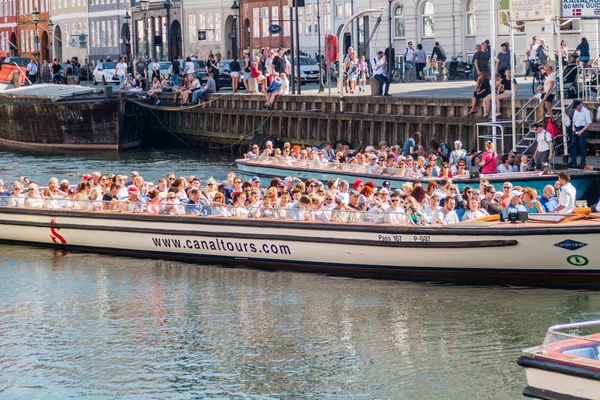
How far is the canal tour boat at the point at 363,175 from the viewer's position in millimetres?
25766

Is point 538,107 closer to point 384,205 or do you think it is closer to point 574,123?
point 574,123

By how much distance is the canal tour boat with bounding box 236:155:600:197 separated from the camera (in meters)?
25.8

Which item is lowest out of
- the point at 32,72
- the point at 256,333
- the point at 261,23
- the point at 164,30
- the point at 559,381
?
the point at 256,333

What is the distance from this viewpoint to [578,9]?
2681 centimetres

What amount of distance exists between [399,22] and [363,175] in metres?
27.1

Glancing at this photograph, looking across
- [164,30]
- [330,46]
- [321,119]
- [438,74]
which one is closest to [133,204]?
[321,119]

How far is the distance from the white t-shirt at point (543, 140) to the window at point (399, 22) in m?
27.9

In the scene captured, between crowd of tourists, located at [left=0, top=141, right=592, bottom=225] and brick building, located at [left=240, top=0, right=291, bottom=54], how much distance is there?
4141cm

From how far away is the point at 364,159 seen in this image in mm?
29797

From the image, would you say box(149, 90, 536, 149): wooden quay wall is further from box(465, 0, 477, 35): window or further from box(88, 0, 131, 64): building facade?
box(88, 0, 131, 64): building facade

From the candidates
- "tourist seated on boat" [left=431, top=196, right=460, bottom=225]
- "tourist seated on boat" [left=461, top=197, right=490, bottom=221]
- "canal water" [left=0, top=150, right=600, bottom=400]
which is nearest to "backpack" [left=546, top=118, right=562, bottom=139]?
"tourist seated on boat" [left=461, top=197, right=490, bottom=221]

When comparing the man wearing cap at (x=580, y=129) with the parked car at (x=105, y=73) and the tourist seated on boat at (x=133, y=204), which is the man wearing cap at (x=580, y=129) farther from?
the parked car at (x=105, y=73)

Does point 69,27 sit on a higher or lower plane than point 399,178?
higher

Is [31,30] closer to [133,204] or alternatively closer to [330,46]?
[330,46]
